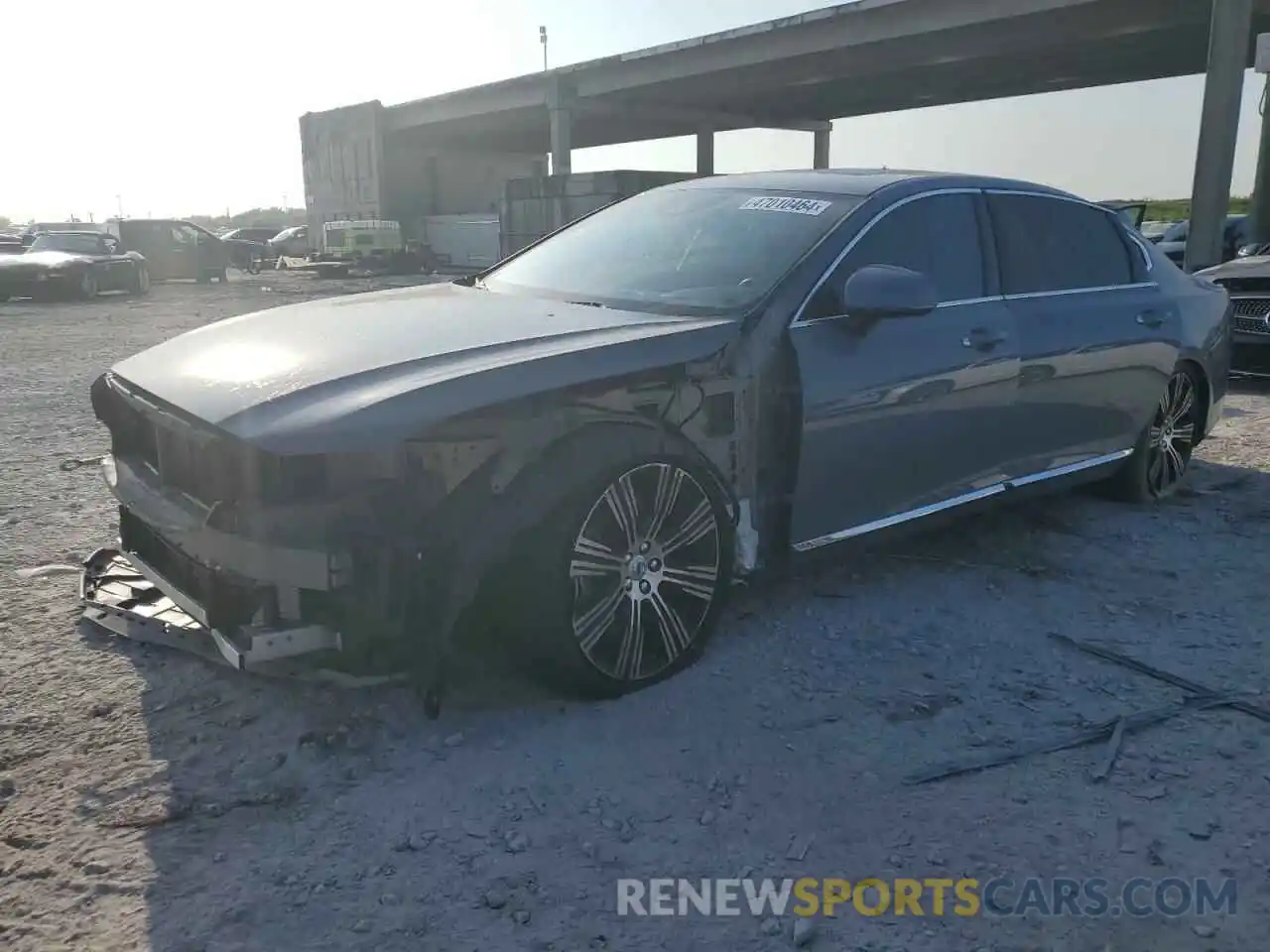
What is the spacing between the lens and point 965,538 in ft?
16.5

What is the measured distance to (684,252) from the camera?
4.11m

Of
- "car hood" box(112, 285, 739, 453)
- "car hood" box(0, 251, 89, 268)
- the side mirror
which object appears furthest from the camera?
"car hood" box(0, 251, 89, 268)

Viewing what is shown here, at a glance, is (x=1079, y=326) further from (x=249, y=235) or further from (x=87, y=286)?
(x=249, y=235)

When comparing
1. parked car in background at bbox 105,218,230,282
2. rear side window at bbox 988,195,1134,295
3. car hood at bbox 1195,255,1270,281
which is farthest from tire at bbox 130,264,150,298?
rear side window at bbox 988,195,1134,295

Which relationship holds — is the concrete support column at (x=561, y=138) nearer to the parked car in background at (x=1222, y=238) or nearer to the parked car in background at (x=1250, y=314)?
the parked car in background at (x=1222, y=238)

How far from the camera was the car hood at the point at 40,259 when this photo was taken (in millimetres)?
20156

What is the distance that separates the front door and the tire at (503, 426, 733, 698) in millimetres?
478

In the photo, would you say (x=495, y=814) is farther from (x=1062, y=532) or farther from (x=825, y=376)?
(x=1062, y=532)

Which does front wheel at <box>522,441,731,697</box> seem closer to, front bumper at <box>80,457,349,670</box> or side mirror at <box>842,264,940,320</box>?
front bumper at <box>80,457,349,670</box>

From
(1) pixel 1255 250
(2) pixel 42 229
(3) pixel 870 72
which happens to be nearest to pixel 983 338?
(1) pixel 1255 250

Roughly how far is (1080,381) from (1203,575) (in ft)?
3.19

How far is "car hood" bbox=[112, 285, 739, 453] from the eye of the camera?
9.21ft

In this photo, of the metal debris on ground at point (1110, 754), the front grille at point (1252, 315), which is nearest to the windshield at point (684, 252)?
the metal debris on ground at point (1110, 754)

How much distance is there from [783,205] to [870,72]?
98.7 ft
